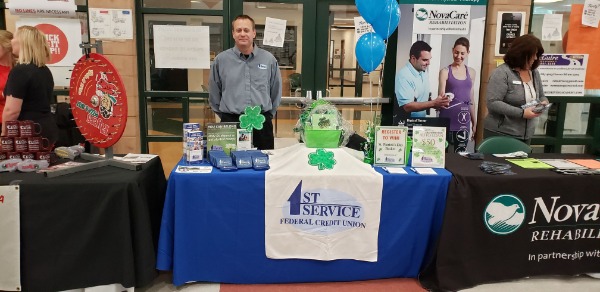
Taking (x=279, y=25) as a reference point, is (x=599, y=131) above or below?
below

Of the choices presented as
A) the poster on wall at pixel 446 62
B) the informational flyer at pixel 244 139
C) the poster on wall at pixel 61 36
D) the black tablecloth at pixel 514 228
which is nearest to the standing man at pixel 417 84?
the poster on wall at pixel 446 62

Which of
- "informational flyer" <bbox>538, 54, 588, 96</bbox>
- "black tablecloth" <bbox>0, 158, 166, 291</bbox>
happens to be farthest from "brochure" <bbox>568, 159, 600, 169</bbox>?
"black tablecloth" <bbox>0, 158, 166, 291</bbox>

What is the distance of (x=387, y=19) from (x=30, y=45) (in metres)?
2.13

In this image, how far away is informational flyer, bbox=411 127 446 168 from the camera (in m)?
2.37

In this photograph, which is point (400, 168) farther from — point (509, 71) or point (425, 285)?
point (509, 71)

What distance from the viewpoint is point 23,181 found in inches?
76.7

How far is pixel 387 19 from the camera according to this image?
2523mm

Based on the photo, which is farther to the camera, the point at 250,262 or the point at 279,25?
the point at 279,25

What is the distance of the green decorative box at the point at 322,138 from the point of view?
2416 mm

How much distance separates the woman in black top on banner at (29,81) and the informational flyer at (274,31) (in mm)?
2019

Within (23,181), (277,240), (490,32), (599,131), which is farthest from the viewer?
(490,32)

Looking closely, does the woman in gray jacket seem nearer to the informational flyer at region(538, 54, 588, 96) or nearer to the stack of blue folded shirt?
the informational flyer at region(538, 54, 588, 96)

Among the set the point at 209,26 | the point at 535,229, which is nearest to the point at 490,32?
the point at 535,229

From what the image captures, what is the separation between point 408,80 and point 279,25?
1348 mm
